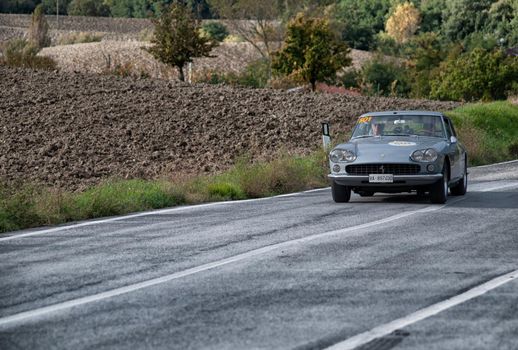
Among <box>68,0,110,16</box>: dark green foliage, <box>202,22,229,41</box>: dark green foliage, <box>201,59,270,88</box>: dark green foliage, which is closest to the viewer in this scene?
<box>201,59,270,88</box>: dark green foliage

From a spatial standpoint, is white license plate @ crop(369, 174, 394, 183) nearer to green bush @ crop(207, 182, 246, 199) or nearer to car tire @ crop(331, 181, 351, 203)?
car tire @ crop(331, 181, 351, 203)

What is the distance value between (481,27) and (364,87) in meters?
42.3

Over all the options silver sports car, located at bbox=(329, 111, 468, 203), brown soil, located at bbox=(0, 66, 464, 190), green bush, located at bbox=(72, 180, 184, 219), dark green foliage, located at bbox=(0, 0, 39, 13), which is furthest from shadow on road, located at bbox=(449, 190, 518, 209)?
dark green foliage, located at bbox=(0, 0, 39, 13)

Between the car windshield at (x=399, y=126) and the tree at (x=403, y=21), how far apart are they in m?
102

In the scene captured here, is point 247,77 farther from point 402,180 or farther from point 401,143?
point 402,180

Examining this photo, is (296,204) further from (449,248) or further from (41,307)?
(41,307)

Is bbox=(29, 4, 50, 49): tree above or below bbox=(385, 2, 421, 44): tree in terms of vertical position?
above

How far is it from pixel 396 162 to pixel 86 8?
11756 centimetres

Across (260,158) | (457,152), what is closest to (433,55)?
(260,158)

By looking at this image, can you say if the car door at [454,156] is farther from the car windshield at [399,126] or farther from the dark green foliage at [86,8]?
the dark green foliage at [86,8]

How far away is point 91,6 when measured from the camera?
13512 cm

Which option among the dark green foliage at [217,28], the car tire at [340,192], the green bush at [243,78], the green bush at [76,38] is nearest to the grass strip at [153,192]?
A: the car tire at [340,192]

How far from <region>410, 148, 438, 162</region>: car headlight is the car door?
31.5 inches

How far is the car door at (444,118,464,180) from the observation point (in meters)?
20.5
